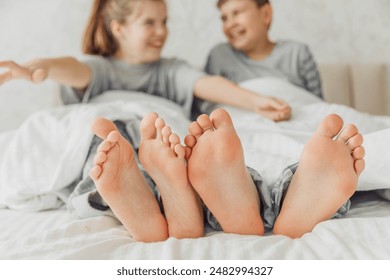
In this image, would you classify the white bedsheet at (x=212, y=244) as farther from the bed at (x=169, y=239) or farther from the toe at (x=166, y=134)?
the toe at (x=166, y=134)

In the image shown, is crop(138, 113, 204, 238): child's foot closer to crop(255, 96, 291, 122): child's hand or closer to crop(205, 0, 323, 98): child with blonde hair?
crop(255, 96, 291, 122): child's hand

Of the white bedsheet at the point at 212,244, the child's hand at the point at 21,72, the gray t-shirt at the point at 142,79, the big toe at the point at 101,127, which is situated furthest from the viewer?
the gray t-shirt at the point at 142,79

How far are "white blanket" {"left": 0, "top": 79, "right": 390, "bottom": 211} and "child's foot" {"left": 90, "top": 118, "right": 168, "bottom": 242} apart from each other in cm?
19

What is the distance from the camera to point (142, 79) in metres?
1.36

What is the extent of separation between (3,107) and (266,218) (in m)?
1.40

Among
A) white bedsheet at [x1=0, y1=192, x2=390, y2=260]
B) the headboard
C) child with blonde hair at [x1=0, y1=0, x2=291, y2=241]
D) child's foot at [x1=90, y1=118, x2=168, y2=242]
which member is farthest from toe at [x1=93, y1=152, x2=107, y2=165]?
the headboard

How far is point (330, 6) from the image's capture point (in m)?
1.83

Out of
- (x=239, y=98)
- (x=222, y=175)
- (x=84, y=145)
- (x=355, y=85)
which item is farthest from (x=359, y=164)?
(x=355, y=85)

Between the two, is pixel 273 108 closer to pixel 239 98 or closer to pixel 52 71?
pixel 239 98

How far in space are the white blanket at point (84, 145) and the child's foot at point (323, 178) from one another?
0.08 meters

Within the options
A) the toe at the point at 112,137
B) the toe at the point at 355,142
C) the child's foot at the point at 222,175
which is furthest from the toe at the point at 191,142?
the toe at the point at 355,142

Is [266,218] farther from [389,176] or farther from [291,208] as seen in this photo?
[389,176]

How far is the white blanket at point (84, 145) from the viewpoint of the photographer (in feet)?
2.53
